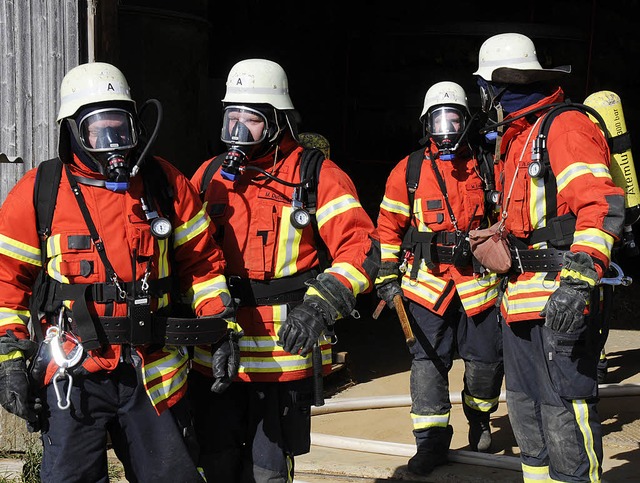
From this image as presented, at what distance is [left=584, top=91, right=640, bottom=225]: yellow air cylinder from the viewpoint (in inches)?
182

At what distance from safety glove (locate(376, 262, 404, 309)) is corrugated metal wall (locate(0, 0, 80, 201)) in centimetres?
200

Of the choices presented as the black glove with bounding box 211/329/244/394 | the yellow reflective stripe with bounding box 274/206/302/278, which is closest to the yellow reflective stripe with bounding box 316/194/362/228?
the yellow reflective stripe with bounding box 274/206/302/278

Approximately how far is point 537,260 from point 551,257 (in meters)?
0.07

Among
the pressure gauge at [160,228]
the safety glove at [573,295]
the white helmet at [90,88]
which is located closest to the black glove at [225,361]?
the pressure gauge at [160,228]

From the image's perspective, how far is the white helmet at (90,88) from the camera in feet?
12.0

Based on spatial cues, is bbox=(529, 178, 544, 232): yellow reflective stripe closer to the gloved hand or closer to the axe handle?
the axe handle

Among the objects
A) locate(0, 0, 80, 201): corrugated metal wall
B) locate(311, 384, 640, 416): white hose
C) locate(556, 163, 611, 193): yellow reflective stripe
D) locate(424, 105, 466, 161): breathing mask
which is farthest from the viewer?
locate(311, 384, 640, 416): white hose

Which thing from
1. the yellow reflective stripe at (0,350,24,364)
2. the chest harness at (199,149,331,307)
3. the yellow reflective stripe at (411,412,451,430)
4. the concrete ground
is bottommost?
the concrete ground

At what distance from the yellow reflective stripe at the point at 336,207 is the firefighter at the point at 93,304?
27.2 inches

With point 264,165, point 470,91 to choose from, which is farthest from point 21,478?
point 470,91

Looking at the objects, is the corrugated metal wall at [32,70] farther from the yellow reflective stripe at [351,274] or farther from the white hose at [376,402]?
the white hose at [376,402]

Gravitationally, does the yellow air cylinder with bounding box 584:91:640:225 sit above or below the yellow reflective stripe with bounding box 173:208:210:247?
above

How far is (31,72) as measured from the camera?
549cm

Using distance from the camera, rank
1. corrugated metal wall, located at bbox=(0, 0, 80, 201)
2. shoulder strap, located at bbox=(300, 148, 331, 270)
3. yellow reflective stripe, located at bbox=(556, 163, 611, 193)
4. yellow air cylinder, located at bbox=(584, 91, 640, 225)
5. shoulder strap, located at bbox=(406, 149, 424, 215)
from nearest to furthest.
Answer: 1. yellow reflective stripe, located at bbox=(556, 163, 611, 193)
2. shoulder strap, located at bbox=(300, 148, 331, 270)
3. yellow air cylinder, located at bbox=(584, 91, 640, 225)
4. corrugated metal wall, located at bbox=(0, 0, 80, 201)
5. shoulder strap, located at bbox=(406, 149, 424, 215)
